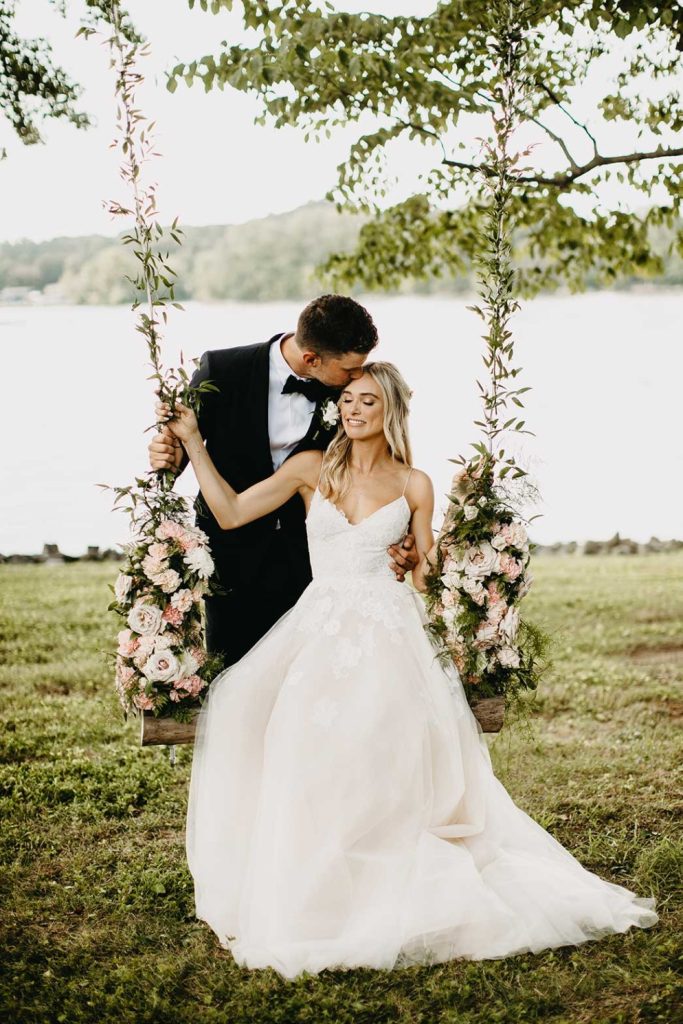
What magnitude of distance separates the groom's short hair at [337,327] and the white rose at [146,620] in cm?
128

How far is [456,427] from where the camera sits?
18594 millimetres

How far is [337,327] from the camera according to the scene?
14.0 ft

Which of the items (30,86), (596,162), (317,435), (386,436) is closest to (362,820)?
(386,436)

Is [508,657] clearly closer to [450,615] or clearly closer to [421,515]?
[450,615]

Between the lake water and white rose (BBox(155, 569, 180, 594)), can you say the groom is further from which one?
the lake water

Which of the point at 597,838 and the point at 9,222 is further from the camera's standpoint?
the point at 9,222

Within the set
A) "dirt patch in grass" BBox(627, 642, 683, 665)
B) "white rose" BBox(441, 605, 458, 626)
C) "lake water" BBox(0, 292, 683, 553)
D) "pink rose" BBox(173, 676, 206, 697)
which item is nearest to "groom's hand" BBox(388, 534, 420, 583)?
"white rose" BBox(441, 605, 458, 626)

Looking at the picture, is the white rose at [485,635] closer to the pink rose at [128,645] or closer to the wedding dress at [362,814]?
the wedding dress at [362,814]

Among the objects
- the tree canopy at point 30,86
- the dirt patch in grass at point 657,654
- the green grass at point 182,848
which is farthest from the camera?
the dirt patch in grass at point 657,654

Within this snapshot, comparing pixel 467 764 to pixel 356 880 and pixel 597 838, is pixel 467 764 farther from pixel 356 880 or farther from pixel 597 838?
pixel 597 838

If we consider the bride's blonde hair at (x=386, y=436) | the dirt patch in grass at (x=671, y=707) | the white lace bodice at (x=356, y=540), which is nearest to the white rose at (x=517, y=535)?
the white lace bodice at (x=356, y=540)

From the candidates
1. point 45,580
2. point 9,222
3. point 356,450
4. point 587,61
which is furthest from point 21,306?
point 356,450

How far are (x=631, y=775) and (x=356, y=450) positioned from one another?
250cm

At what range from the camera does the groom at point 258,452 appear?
457 centimetres
